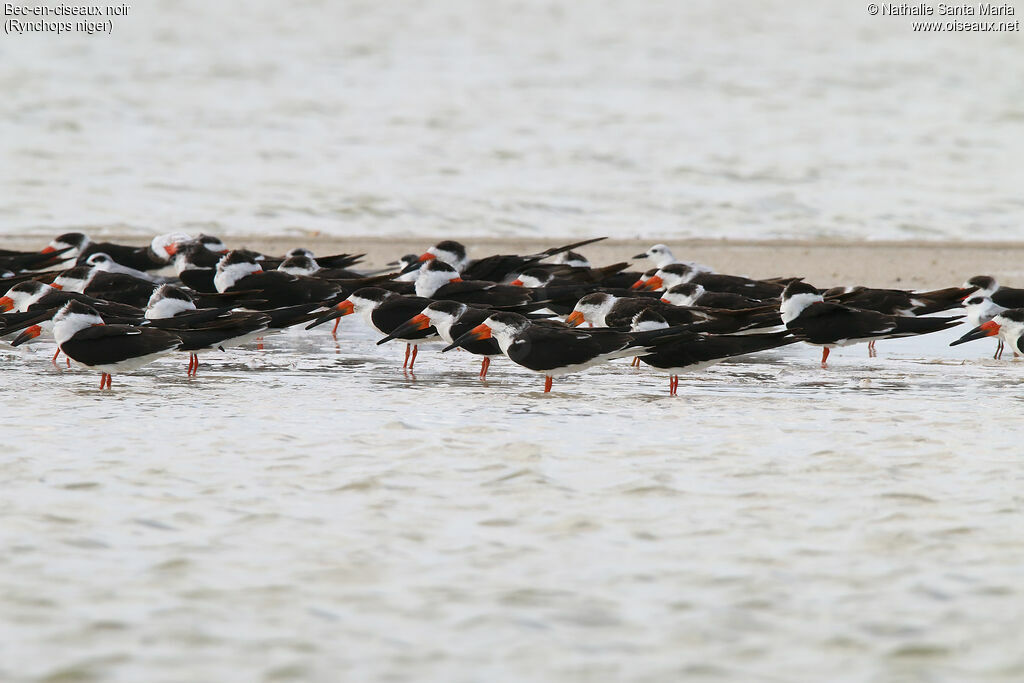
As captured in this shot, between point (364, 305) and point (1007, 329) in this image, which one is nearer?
point (1007, 329)

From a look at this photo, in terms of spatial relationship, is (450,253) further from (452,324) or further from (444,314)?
(452,324)

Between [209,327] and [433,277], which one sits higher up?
[433,277]

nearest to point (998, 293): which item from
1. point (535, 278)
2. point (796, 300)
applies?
point (796, 300)

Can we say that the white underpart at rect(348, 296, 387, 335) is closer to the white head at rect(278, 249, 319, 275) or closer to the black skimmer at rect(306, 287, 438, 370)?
the black skimmer at rect(306, 287, 438, 370)

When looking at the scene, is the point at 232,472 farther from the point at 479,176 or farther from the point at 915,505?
the point at 479,176

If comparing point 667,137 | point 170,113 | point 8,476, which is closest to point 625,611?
point 8,476

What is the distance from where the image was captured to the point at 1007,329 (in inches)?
390

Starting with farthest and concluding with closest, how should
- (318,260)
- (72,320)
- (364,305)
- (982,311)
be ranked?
(318,260) → (982,311) → (364,305) → (72,320)

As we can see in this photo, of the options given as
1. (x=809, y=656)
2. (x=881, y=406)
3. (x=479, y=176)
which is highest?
(x=479, y=176)

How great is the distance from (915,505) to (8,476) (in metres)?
4.38

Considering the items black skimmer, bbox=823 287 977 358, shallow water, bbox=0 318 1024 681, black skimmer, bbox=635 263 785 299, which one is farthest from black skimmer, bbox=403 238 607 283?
shallow water, bbox=0 318 1024 681

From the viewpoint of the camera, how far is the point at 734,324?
30.8 feet

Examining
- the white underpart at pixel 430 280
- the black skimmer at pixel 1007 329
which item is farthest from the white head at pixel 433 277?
the black skimmer at pixel 1007 329

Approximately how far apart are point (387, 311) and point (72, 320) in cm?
261
